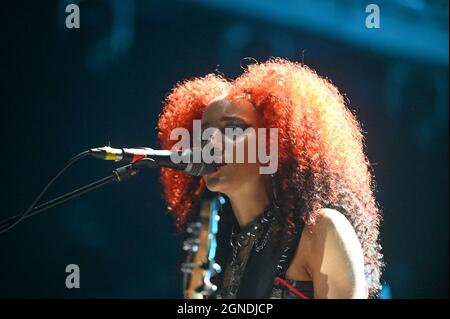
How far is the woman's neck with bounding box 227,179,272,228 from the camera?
7.05ft

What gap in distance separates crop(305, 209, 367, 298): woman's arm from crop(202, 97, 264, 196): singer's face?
0.26 metres

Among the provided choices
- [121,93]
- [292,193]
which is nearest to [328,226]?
[292,193]

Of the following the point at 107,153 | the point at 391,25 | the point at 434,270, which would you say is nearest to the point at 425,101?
the point at 391,25

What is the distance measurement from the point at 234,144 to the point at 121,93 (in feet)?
2.96

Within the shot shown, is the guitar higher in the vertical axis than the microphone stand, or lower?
lower

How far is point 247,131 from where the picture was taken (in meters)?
2.12

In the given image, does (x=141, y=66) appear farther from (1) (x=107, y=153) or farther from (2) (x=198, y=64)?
(1) (x=107, y=153)

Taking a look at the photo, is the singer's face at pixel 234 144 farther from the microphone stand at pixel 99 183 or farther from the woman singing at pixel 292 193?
the microphone stand at pixel 99 183

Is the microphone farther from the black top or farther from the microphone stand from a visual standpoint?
the black top

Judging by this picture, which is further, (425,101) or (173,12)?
(425,101)

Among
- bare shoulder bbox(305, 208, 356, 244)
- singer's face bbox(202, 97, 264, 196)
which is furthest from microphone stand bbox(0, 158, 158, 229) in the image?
bare shoulder bbox(305, 208, 356, 244)

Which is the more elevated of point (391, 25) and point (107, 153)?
point (391, 25)

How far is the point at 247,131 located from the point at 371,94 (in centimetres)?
143
